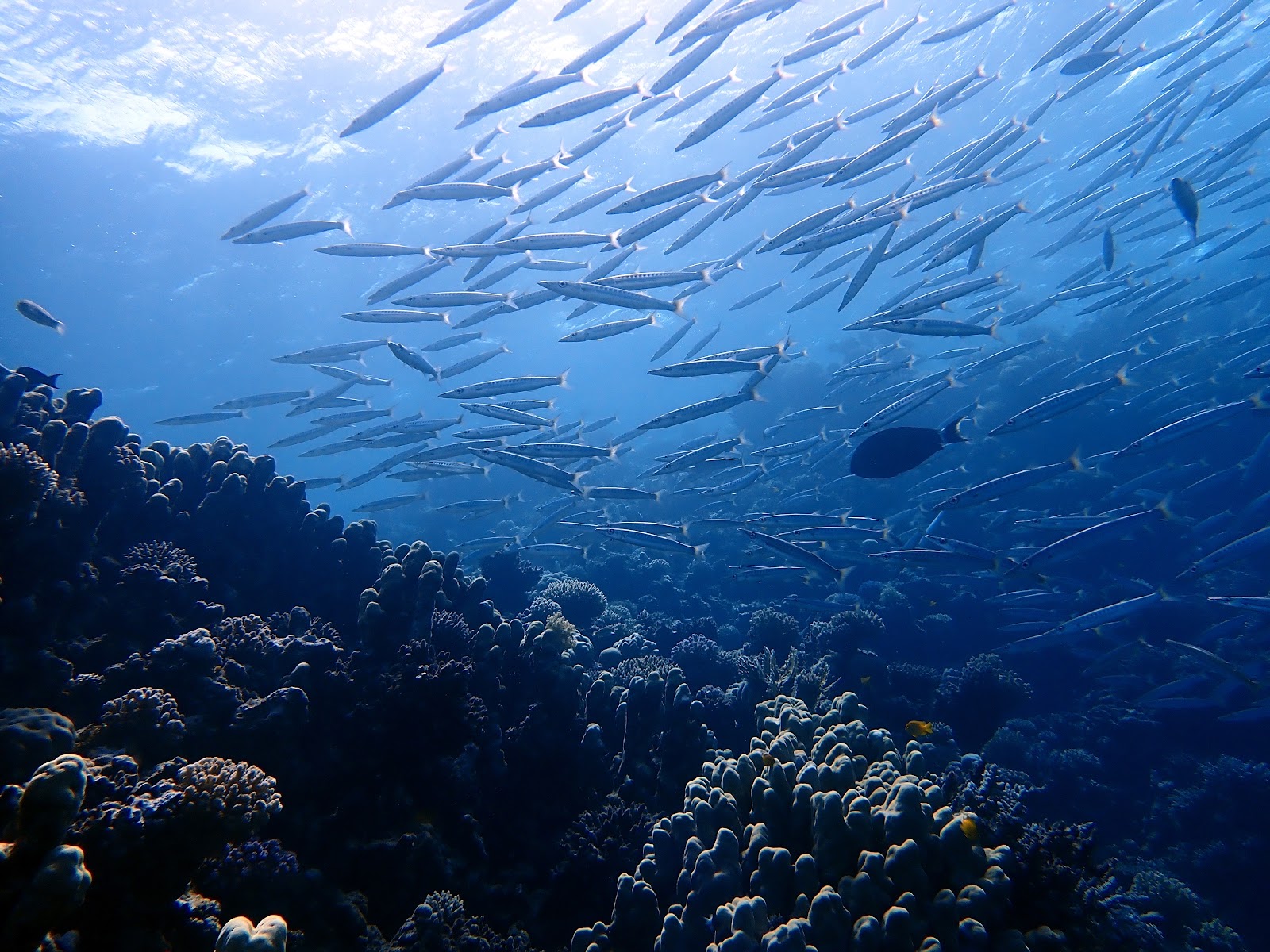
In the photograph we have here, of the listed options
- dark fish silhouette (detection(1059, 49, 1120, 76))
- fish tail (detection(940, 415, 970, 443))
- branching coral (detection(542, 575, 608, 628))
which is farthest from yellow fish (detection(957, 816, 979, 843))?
dark fish silhouette (detection(1059, 49, 1120, 76))

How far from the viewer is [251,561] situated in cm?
557

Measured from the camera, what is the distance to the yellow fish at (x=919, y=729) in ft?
19.2

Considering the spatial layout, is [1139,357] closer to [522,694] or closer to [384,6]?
[522,694]

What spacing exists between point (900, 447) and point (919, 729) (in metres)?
3.06

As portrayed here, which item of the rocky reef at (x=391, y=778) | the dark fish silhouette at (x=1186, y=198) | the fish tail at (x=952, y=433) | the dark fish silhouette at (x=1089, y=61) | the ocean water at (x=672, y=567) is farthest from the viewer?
the dark fish silhouette at (x=1089, y=61)

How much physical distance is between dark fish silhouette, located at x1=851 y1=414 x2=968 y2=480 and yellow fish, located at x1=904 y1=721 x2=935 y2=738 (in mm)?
2728

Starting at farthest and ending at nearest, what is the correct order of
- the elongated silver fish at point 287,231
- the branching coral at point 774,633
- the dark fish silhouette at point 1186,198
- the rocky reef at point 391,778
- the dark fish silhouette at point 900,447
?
the elongated silver fish at point 287,231 < the branching coral at point 774,633 < the dark fish silhouette at point 1186,198 < the dark fish silhouette at point 900,447 < the rocky reef at point 391,778

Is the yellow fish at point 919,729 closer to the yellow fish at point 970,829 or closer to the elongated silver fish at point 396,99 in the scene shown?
the yellow fish at point 970,829

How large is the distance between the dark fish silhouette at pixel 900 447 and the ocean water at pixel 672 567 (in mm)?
76

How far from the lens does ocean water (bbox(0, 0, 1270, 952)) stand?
10.1ft

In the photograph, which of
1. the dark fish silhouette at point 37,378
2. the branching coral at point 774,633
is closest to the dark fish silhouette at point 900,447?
the branching coral at point 774,633

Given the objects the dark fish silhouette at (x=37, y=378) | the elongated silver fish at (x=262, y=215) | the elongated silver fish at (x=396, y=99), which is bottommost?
the dark fish silhouette at (x=37, y=378)

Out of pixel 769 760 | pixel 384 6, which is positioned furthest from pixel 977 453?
pixel 384 6

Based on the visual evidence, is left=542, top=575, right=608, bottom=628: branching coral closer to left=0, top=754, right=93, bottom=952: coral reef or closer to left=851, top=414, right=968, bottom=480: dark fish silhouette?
left=851, top=414, right=968, bottom=480: dark fish silhouette
